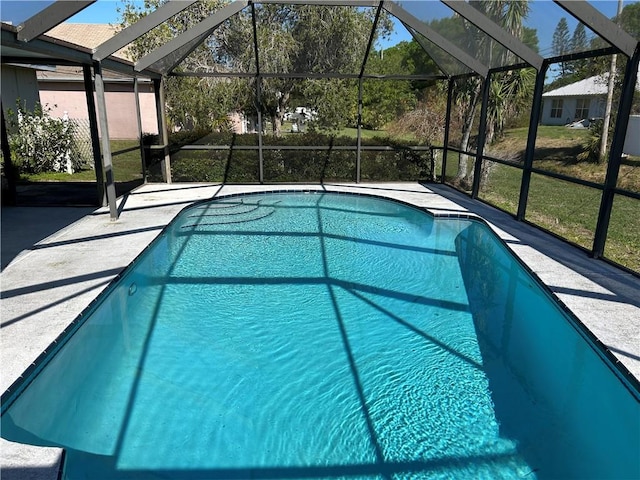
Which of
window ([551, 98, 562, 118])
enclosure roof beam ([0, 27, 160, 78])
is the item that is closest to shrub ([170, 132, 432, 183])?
enclosure roof beam ([0, 27, 160, 78])

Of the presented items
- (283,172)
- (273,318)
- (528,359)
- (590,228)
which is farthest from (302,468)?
(283,172)

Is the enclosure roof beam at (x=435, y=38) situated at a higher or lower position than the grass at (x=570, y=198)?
higher

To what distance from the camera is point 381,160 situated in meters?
11.1

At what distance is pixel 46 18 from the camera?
4.73 metres

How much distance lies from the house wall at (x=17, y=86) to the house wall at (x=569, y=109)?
1819 cm

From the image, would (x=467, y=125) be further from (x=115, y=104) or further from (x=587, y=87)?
(x=115, y=104)

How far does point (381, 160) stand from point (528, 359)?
7669mm

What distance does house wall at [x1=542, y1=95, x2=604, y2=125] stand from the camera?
16.7m

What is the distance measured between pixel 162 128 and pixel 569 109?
1980cm

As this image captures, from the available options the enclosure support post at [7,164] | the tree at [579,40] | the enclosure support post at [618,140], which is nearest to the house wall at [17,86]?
the enclosure support post at [7,164]

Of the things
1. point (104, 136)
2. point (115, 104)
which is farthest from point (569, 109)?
point (104, 136)

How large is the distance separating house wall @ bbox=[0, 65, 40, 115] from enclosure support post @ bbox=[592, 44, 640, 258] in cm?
1244

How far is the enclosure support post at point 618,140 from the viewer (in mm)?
4785

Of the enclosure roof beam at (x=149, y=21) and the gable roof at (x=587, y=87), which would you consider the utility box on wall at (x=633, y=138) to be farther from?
the enclosure roof beam at (x=149, y=21)
